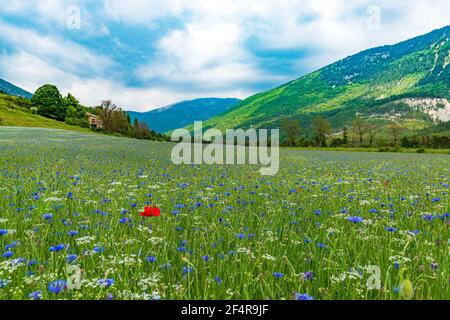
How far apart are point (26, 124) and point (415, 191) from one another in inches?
3573

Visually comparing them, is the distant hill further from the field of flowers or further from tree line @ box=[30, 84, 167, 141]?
the field of flowers

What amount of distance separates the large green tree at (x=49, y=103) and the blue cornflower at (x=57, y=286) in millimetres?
120120

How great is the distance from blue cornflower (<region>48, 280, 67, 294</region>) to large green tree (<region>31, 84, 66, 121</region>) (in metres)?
120

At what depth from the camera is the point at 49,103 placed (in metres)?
107

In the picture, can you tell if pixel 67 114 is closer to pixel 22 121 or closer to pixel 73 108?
pixel 73 108

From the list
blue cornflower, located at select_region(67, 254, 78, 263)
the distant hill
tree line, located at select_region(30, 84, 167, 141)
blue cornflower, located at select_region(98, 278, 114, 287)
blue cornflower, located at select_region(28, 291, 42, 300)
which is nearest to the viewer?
blue cornflower, located at select_region(28, 291, 42, 300)

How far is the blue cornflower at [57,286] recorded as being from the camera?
6.33ft

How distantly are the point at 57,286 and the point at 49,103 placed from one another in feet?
408

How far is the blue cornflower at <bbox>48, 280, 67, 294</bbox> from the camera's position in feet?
6.33

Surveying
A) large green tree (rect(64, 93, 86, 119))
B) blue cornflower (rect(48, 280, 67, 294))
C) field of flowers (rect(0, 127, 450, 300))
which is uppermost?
large green tree (rect(64, 93, 86, 119))

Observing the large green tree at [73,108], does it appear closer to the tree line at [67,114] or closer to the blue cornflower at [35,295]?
the tree line at [67,114]

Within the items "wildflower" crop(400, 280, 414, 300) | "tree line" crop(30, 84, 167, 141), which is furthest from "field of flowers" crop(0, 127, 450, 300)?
"tree line" crop(30, 84, 167, 141)

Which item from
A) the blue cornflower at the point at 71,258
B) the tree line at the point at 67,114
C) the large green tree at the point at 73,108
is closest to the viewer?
the blue cornflower at the point at 71,258

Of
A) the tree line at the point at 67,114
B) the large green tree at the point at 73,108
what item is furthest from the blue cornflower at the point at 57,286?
the large green tree at the point at 73,108
